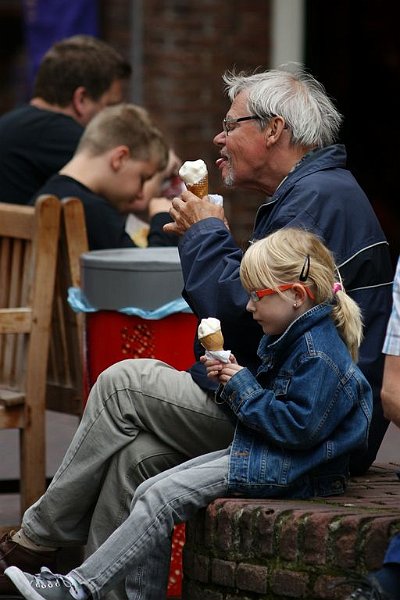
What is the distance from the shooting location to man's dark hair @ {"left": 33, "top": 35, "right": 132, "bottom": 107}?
277 inches

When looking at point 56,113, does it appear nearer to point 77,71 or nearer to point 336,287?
point 77,71

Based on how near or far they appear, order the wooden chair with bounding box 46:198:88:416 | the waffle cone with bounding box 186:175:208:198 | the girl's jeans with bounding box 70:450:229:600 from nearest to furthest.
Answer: the girl's jeans with bounding box 70:450:229:600, the waffle cone with bounding box 186:175:208:198, the wooden chair with bounding box 46:198:88:416

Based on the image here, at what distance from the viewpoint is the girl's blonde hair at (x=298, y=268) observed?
3.67m

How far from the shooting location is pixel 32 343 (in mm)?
5098

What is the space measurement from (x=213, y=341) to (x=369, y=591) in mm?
783

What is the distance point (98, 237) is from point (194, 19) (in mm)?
4270

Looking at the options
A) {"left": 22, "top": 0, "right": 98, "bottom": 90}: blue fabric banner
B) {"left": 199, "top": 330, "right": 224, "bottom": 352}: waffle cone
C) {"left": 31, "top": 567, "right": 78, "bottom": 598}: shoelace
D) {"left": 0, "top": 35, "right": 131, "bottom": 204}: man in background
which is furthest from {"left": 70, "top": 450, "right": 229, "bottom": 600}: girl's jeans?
{"left": 22, "top": 0, "right": 98, "bottom": 90}: blue fabric banner

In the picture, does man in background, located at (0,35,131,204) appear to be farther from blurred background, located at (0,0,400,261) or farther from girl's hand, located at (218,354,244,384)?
girl's hand, located at (218,354,244,384)

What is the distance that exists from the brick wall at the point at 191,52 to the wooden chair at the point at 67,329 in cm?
419

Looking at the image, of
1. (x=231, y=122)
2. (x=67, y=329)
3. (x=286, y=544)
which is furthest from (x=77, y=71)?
(x=286, y=544)

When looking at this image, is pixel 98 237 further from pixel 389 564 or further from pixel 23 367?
pixel 389 564

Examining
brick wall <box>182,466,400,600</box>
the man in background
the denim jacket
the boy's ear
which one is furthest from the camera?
the man in background

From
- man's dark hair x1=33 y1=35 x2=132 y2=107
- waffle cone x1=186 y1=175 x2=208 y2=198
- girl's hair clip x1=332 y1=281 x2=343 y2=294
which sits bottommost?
girl's hair clip x1=332 y1=281 x2=343 y2=294

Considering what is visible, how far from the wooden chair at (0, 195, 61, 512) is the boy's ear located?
69 cm
